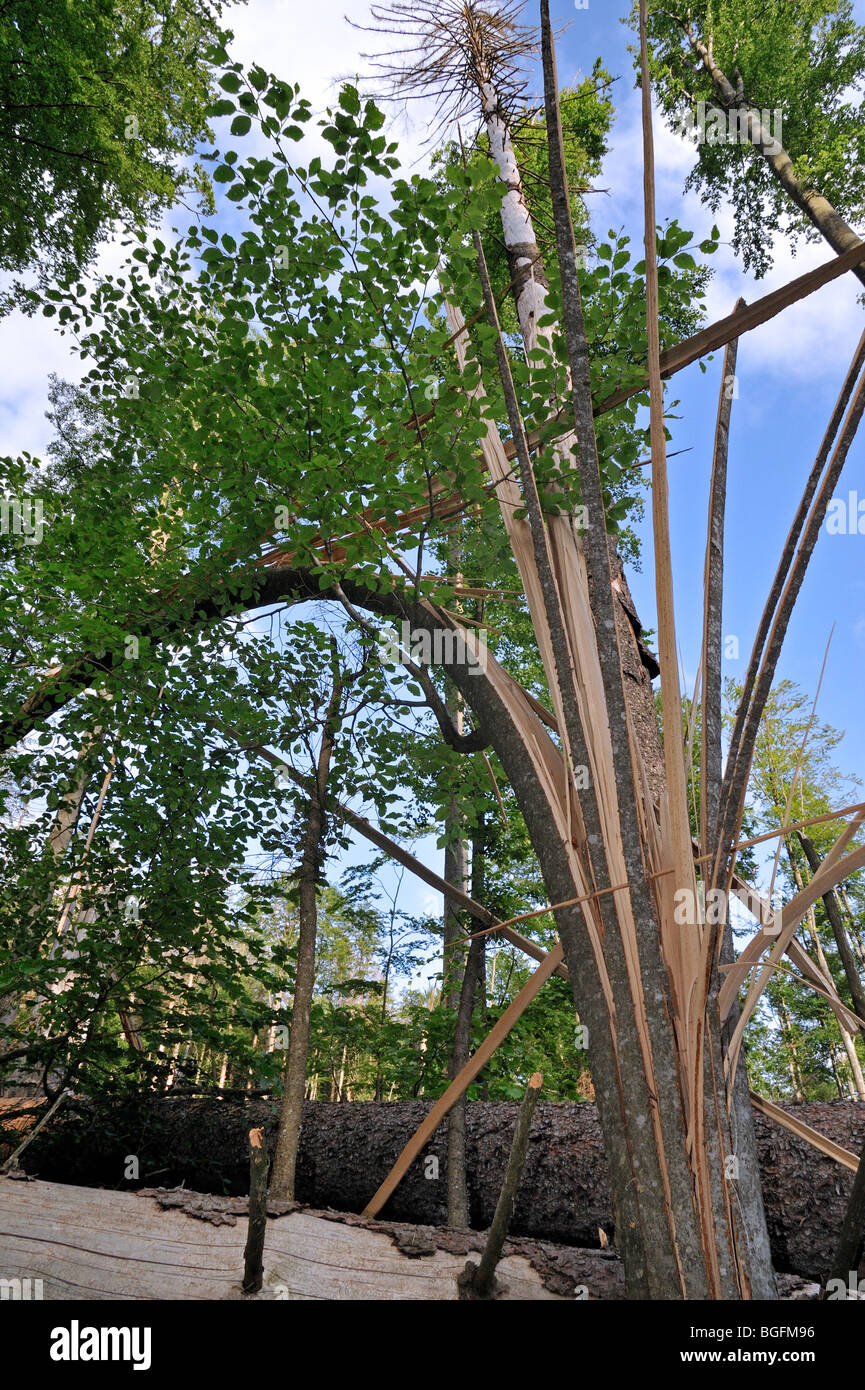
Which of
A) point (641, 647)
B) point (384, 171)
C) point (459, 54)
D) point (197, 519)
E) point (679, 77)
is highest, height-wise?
point (679, 77)

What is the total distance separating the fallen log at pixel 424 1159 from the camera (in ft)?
9.77

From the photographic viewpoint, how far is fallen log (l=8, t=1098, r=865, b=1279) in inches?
117

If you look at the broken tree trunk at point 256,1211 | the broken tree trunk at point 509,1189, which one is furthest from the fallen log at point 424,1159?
the broken tree trunk at point 509,1189

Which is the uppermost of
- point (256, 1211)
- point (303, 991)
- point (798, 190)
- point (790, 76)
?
point (790, 76)

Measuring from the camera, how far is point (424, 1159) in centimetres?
390

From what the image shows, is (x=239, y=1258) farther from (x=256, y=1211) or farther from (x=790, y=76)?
(x=790, y=76)

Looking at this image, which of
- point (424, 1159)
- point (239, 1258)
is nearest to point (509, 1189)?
point (239, 1258)

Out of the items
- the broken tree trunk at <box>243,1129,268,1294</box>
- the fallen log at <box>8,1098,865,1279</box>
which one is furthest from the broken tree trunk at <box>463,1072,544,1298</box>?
the fallen log at <box>8,1098,865,1279</box>

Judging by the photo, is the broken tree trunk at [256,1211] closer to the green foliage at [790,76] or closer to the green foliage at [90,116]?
the green foliage at [90,116]

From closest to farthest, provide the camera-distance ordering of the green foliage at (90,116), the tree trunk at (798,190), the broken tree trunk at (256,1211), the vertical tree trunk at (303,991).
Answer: the broken tree trunk at (256,1211)
the vertical tree trunk at (303,991)
the green foliage at (90,116)
the tree trunk at (798,190)

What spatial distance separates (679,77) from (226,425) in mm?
9382

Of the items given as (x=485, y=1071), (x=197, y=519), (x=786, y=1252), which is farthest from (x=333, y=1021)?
(x=197, y=519)

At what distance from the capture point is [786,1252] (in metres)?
2.94

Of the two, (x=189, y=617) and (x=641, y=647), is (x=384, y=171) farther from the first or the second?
(x=189, y=617)
